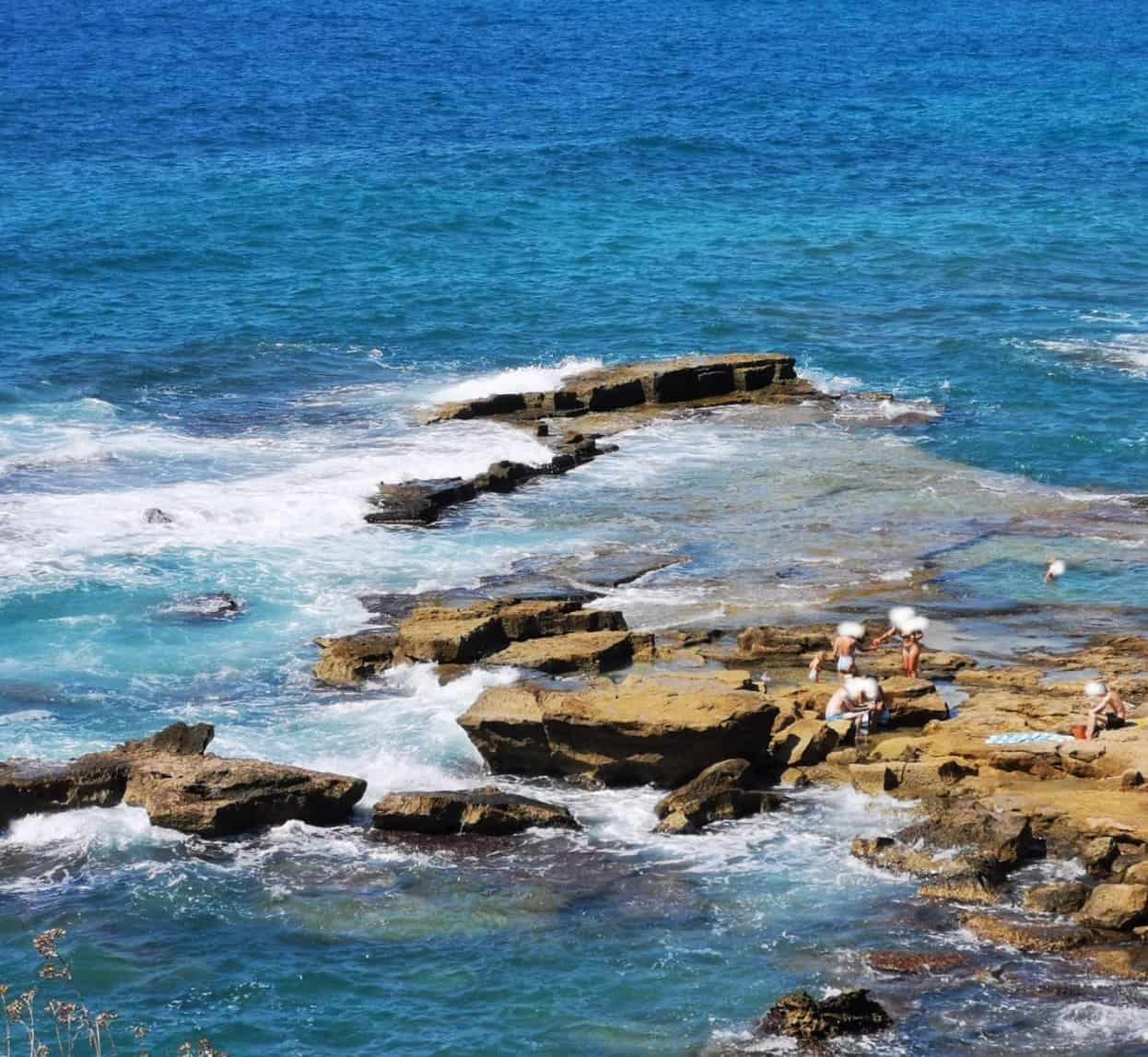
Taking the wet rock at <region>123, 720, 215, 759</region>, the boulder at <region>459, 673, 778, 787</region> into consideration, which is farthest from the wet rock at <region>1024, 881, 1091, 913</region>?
the wet rock at <region>123, 720, 215, 759</region>

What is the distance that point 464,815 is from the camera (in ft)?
84.0

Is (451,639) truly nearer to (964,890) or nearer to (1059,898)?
(964,890)

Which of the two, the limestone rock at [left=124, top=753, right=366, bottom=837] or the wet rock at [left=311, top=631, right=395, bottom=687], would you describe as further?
the wet rock at [left=311, top=631, right=395, bottom=687]

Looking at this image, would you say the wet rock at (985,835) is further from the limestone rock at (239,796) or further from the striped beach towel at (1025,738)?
the limestone rock at (239,796)

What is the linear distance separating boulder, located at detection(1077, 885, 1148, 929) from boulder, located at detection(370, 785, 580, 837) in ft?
22.4

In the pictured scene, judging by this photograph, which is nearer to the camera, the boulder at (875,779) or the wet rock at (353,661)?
the boulder at (875,779)

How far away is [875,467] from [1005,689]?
14.2m

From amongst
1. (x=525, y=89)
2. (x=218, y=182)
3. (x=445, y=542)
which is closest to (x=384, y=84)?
(x=525, y=89)

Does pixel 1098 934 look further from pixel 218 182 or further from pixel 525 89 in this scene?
pixel 525 89

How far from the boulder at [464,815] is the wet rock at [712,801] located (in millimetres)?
1297

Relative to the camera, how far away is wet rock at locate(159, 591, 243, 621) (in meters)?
34.7

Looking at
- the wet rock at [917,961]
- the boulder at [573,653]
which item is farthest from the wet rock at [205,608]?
the wet rock at [917,961]

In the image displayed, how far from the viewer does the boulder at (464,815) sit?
83.9 ft

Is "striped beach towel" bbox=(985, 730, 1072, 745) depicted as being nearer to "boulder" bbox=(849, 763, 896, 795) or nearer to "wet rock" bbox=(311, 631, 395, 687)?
"boulder" bbox=(849, 763, 896, 795)
